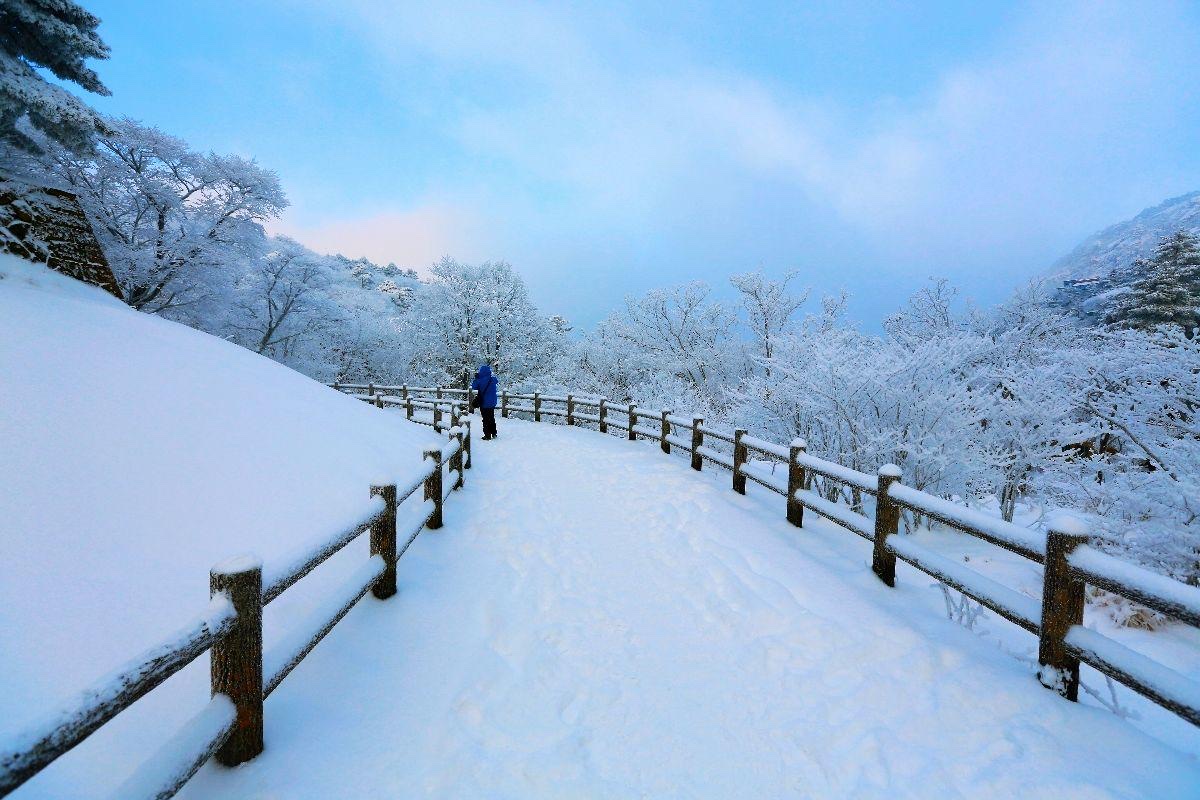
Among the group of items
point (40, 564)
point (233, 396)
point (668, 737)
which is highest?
point (233, 396)

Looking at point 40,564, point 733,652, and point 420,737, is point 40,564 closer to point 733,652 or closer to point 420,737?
point 420,737

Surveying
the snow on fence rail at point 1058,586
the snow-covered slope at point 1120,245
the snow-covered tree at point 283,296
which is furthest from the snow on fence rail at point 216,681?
the snow-covered slope at point 1120,245

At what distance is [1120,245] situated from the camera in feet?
219

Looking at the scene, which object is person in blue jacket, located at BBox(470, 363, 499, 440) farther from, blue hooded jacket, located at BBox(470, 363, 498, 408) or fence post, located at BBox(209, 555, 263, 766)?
fence post, located at BBox(209, 555, 263, 766)

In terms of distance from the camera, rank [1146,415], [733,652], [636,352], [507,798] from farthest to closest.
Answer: [636,352] → [1146,415] → [733,652] → [507,798]

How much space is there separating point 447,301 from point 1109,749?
108ft

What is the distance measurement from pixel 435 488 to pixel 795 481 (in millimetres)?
4412

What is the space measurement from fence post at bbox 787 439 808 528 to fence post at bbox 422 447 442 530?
4.23m

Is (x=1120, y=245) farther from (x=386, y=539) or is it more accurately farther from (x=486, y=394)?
(x=386, y=539)

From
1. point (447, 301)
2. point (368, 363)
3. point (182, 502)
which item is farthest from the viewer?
point (368, 363)

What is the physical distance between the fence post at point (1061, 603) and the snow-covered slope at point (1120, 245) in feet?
195

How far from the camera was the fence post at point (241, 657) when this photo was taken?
2281 millimetres

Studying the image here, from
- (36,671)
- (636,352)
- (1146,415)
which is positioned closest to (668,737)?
(36,671)

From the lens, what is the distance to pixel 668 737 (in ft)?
9.52
